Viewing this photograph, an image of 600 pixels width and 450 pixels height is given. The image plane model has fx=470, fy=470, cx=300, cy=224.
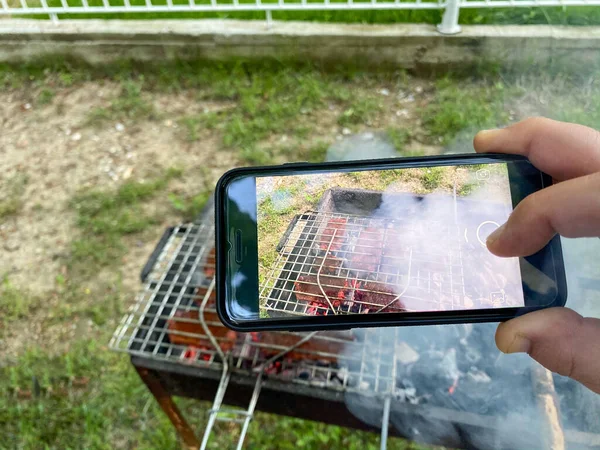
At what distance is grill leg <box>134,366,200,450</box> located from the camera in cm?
131

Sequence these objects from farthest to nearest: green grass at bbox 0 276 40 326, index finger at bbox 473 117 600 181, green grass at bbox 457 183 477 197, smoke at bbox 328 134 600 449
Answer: green grass at bbox 0 276 40 326, smoke at bbox 328 134 600 449, green grass at bbox 457 183 477 197, index finger at bbox 473 117 600 181

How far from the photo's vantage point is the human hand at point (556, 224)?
0.63 metres

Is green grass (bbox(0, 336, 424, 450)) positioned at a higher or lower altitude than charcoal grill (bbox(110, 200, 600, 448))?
lower

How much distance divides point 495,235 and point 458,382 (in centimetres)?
62

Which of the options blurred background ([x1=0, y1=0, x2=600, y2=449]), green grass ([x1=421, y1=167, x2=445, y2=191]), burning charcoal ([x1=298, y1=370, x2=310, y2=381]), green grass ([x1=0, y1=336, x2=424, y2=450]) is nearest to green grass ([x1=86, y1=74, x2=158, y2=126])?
blurred background ([x1=0, y1=0, x2=600, y2=449])

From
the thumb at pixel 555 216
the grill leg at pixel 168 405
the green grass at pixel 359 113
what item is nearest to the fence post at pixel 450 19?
the green grass at pixel 359 113

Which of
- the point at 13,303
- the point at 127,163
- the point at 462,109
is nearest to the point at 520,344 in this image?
the point at 462,109

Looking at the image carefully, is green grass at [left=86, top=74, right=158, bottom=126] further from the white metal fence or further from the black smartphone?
the black smartphone

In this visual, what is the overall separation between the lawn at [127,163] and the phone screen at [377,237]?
1.04 m

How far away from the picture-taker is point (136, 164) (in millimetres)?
2594

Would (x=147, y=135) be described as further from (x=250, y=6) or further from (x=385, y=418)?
(x=385, y=418)

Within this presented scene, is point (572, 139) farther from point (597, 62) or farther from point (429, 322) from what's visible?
point (597, 62)

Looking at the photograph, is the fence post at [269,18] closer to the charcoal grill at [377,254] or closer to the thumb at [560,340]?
the charcoal grill at [377,254]

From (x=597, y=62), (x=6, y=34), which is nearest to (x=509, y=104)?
(x=597, y=62)
